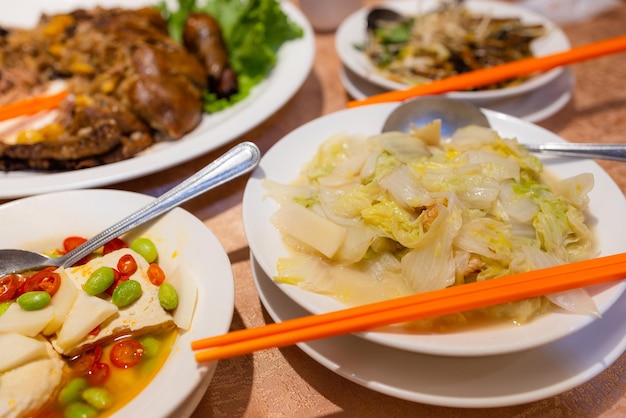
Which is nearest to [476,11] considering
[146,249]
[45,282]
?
[146,249]

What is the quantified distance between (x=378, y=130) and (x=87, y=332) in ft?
5.25

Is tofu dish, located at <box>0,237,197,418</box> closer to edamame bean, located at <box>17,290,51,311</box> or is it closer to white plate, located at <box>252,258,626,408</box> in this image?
edamame bean, located at <box>17,290,51,311</box>

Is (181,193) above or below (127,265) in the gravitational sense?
above

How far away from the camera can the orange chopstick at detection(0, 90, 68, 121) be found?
2.87 meters

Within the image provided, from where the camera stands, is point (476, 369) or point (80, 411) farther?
point (476, 369)

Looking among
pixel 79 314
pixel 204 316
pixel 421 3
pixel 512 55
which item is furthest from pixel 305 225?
pixel 421 3

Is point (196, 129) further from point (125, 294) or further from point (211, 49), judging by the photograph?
point (125, 294)

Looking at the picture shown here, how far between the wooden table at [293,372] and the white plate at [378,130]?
0.32 meters

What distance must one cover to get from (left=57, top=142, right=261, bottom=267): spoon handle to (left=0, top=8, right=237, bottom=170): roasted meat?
85cm

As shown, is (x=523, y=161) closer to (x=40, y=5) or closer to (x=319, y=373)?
(x=319, y=373)

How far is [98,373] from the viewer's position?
5.16 ft

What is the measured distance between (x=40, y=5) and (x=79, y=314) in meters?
3.37

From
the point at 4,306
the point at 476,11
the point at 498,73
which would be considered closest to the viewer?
the point at 4,306

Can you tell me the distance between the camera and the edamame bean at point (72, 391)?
1496mm
